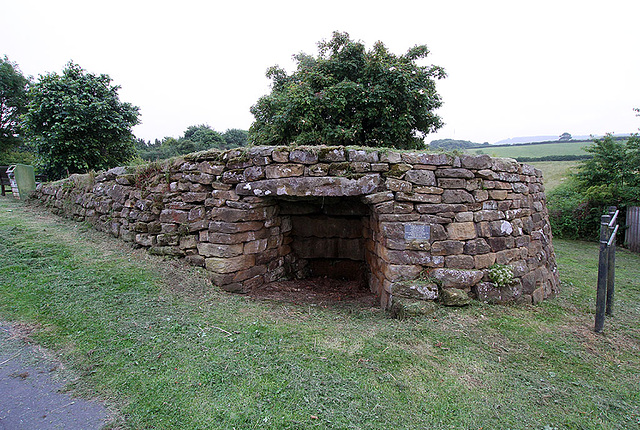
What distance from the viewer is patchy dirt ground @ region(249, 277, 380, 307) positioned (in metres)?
5.05

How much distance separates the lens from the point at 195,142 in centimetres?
1977

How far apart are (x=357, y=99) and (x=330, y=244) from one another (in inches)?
212

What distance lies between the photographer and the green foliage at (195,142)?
61.6ft

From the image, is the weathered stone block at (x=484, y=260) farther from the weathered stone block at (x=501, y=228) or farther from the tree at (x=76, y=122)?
the tree at (x=76, y=122)

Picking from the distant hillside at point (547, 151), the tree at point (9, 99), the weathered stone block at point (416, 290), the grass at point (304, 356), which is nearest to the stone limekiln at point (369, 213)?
the weathered stone block at point (416, 290)

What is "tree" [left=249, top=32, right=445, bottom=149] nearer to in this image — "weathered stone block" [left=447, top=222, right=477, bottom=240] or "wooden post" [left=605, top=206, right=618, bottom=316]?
"weathered stone block" [left=447, top=222, right=477, bottom=240]

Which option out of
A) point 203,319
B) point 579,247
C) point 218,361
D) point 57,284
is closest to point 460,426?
point 218,361

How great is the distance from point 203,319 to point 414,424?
2.52 m

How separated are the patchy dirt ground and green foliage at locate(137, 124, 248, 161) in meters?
11.6

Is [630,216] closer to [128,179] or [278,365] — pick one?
[278,365]

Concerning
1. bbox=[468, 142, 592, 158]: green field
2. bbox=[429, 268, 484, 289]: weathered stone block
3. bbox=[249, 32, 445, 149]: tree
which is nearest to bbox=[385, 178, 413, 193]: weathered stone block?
bbox=[429, 268, 484, 289]: weathered stone block

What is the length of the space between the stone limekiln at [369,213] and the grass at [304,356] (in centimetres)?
48

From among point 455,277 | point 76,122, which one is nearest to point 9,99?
point 76,122

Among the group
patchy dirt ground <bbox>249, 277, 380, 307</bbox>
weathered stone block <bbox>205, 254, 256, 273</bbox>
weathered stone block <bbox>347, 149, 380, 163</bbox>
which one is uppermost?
weathered stone block <bbox>347, 149, 380, 163</bbox>
